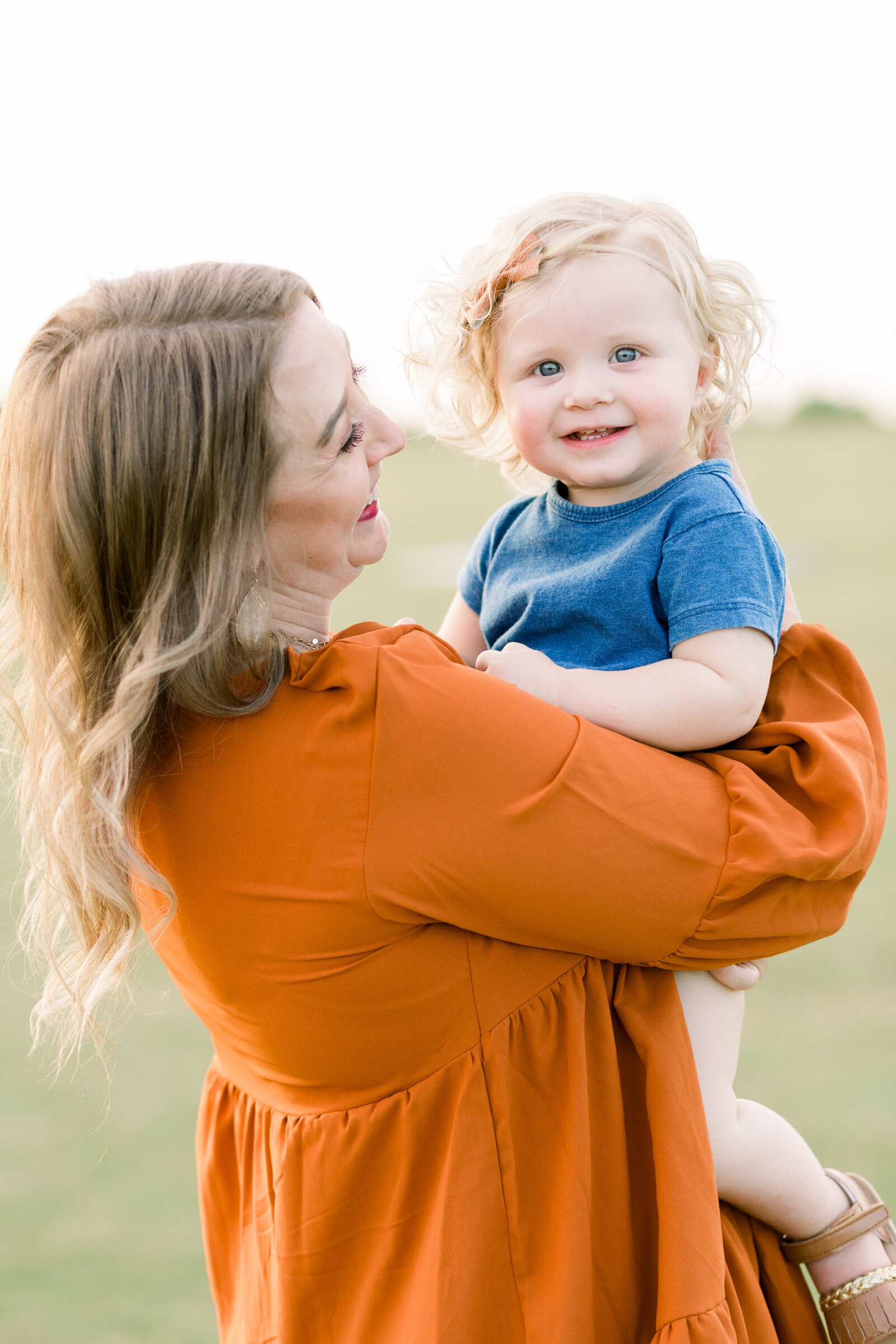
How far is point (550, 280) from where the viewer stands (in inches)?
54.2

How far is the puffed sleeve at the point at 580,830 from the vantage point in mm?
1050

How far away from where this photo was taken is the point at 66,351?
113 centimetres

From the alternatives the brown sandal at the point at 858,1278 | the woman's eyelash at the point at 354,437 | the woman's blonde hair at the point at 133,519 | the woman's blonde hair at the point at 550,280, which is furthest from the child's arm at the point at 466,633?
the brown sandal at the point at 858,1278

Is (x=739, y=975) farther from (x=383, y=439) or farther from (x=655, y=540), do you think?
(x=383, y=439)

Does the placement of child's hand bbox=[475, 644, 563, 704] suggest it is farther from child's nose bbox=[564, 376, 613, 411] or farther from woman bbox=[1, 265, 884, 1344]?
child's nose bbox=[564, 376, 613, 411]

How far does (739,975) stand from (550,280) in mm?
823

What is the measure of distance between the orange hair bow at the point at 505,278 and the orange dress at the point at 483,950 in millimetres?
503

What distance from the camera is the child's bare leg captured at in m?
1.28

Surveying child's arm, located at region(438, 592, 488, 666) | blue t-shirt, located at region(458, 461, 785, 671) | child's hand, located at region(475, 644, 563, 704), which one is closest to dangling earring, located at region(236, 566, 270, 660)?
child's hand, located at region(475, 644, 563, 704)

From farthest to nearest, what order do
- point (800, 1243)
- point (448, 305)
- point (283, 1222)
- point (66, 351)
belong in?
point (448, 305), point (800, 1243), point (283, 1222), point (66, 351)

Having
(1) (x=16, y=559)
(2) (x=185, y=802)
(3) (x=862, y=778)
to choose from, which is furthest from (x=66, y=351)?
(3) (x=862, y=778)

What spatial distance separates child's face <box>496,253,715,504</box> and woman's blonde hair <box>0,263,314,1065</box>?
33 cm

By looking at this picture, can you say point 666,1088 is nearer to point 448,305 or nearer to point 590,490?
point 590,490

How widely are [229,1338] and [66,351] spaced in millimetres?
1230
